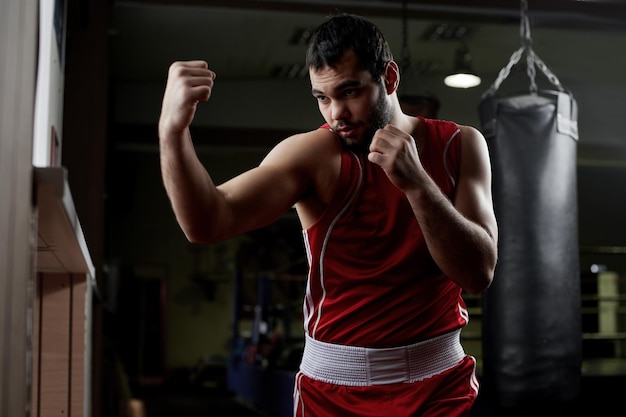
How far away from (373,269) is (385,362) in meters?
0.21

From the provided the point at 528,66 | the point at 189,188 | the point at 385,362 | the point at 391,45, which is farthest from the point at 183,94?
the point at 391,45

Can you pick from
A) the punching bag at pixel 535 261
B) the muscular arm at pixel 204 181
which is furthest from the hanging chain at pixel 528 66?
the muscular arm at pixel 204 181

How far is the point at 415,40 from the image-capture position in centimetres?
882

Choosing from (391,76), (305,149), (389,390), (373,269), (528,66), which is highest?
(528,66)

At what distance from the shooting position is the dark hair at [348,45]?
1.81 meters

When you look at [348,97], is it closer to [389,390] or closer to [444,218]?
[444,218]

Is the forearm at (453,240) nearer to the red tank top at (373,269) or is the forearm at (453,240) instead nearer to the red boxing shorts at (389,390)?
the red tank top at (373,269)

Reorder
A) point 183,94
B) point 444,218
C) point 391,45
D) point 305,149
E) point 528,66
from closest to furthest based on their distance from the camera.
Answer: point 183,94 < point 444,218 < point 305,149 < point 528,66 < point 391,45

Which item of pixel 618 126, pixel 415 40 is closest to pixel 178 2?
pixel 415 40

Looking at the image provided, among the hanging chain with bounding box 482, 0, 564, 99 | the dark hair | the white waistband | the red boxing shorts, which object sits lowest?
the red boxing shorts

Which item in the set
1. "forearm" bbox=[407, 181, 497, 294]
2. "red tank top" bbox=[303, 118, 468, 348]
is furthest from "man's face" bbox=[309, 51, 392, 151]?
"forearm" bbox=[407, 181, 497, 294]

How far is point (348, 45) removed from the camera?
5.97 ft

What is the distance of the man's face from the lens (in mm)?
1788

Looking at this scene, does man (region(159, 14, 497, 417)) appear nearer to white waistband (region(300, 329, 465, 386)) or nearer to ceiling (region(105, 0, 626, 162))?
white waistband (region(300, 329, 465, 386))
